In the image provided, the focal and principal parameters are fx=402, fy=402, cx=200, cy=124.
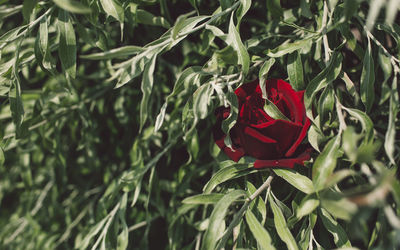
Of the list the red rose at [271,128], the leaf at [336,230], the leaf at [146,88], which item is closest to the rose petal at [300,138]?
the red rose at [271,128]

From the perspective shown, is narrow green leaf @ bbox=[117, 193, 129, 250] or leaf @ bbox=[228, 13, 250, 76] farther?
narrow green leaf @ bbox=[117, 193, 129, 250]

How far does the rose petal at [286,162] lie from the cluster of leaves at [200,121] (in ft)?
0.07

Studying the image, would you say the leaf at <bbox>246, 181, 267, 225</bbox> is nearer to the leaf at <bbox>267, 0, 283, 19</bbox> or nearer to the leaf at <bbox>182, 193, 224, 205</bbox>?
the leaf at <bbox>182, 193, 224, 205</bbox>

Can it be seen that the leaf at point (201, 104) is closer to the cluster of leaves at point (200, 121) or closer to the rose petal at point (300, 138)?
the cluster of leaves at point (200, 121)

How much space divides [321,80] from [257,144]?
0.46 feet

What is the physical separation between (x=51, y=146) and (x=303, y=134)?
63cm

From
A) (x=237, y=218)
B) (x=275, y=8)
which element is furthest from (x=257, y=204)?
(x=275, y=8)

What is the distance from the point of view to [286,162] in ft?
2.07

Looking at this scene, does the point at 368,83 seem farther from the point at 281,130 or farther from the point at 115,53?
the point at 115,53

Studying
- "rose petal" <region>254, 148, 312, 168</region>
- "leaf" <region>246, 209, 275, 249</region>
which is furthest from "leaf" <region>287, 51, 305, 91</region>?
"leaf" <region>246, 209, 275, 249</region>

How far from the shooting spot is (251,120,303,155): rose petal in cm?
61

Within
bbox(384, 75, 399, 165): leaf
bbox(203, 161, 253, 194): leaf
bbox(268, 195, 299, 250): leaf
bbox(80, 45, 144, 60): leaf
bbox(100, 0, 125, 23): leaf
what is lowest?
bbox(268, 195, 299, 250): leaf

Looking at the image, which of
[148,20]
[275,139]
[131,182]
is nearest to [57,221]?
[131,182]

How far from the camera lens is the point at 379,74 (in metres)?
0.83
